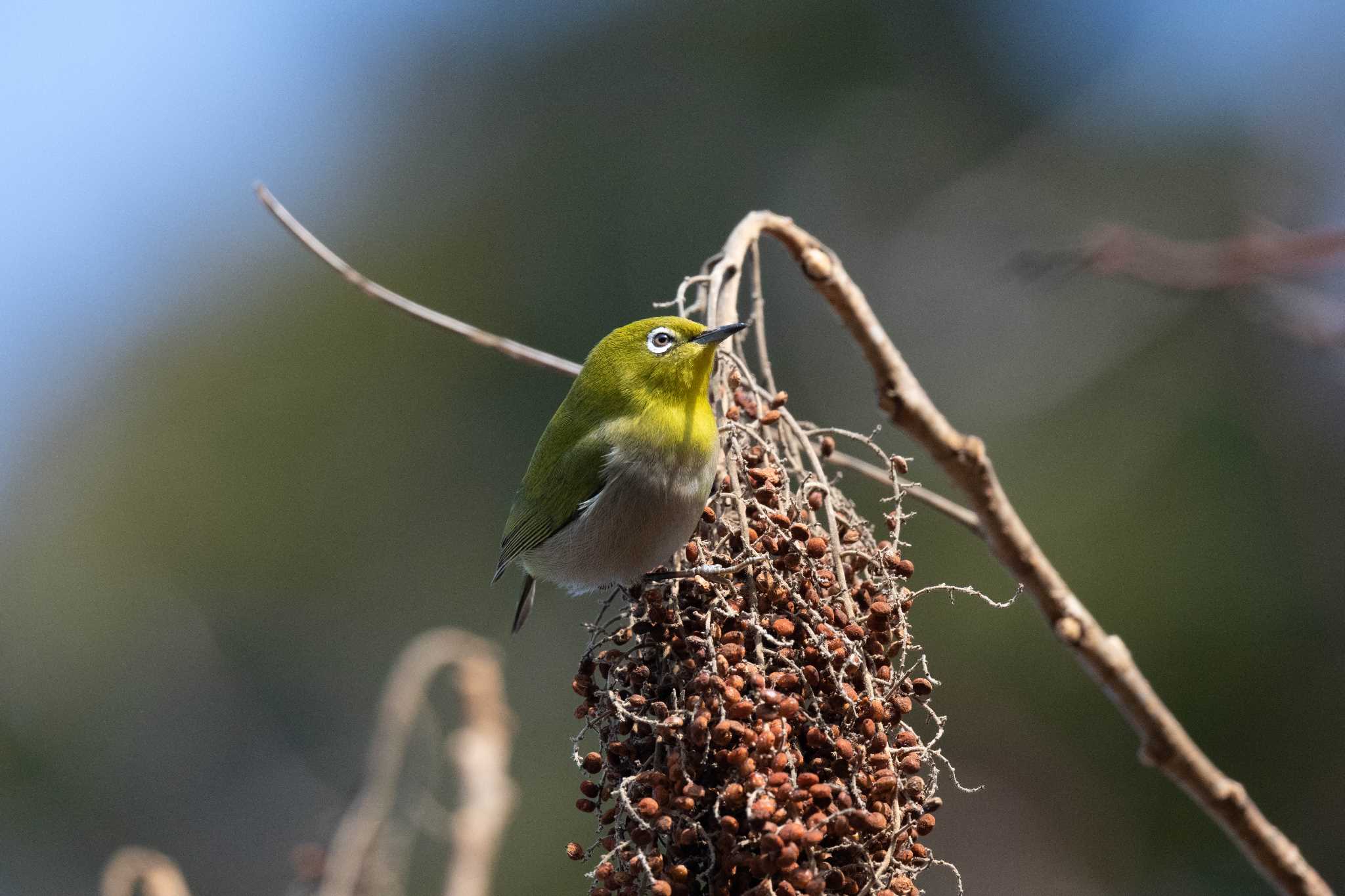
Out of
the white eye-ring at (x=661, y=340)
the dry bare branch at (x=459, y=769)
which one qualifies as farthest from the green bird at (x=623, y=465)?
the dry bare branch at (x=459, y=769)

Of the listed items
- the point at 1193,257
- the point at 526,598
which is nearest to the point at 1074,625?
the point at 1193,257

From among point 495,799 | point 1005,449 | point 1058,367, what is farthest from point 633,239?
point 495,799

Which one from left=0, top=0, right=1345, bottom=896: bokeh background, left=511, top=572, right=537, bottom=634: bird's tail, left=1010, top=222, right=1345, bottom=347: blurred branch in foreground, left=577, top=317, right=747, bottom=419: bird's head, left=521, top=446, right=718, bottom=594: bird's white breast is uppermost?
left=0, top=0, right=1345, bottom=896: bokeh background

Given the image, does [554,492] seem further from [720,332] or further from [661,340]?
[720,332]

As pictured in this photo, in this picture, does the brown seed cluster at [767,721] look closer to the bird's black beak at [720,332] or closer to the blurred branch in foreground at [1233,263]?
the bird's black beak at [720,332]

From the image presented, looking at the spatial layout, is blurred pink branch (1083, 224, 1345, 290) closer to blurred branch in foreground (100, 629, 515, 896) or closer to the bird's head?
the bird's head

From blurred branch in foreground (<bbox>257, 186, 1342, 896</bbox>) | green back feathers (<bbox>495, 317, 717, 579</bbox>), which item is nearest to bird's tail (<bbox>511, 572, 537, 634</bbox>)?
green back feathers (<bbox>495, 317, 717, 579</bbox>)
